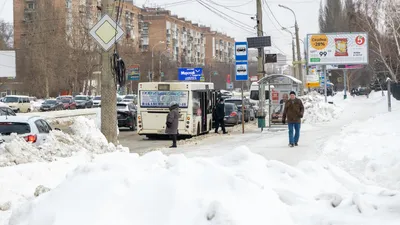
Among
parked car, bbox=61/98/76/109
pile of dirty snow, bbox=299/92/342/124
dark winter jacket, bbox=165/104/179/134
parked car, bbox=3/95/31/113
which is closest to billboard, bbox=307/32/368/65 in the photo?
pile of dirty snow, bbox=299/92/342/124

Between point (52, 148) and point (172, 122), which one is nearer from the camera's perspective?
point (52, 148)

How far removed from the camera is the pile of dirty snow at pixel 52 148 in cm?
1151

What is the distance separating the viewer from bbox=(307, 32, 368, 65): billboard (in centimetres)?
3888

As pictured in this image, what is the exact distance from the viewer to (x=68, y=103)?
6153cm

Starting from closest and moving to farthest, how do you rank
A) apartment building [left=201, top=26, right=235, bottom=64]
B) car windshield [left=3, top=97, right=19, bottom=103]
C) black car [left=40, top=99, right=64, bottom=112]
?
car windshield [left=3, top=97, right=19, bottom=103], black car [left=40, top=99, right=64, bottom=112], apartment building [left=201, top=26, right=235, bottom=64]

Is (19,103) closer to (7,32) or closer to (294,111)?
(7,32)

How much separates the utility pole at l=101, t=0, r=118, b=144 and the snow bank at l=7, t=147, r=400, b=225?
8709 millimetres

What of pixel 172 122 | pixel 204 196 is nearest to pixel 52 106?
pixel 172 122

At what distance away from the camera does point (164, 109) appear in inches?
920

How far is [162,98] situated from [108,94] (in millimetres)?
7851

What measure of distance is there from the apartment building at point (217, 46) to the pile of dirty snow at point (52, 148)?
101558 millimetres

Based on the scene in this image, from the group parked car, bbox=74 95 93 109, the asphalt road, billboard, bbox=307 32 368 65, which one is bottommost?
the asphalt road

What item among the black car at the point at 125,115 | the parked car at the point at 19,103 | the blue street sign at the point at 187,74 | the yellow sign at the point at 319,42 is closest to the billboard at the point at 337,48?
the yellow sign at the point at 319,42

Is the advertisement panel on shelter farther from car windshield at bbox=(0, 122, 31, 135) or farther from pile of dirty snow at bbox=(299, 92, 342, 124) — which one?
car windshield at bbox=(0, 122, 31, 135)
